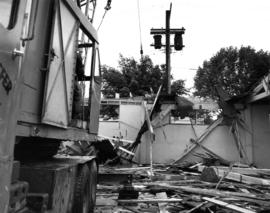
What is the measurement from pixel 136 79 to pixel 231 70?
1127 centimetres

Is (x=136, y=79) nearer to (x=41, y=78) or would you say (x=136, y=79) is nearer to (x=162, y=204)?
(x=162, y=204)

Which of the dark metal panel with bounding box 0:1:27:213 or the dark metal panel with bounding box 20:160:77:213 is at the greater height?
the dark metal panel with bounding box 0:1:27:213

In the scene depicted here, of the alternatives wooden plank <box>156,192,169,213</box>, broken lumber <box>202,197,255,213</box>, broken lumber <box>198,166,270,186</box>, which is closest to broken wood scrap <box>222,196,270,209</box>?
broken lumber <box>202,197,255,213</box>

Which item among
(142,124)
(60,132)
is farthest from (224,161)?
(60,132)

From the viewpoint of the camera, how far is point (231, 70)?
37.9 m

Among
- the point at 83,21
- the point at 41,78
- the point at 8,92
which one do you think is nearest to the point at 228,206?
the point at 83,21

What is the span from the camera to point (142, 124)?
19000 millimetres

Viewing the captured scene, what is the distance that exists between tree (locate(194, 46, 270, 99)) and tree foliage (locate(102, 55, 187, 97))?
3.28 m

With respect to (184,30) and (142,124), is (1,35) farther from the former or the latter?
(184,30)

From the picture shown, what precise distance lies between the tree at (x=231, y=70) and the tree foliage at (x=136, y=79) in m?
3.28

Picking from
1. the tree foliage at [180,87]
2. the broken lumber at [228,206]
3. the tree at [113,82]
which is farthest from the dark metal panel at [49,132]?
the tree foliage at [180,87]

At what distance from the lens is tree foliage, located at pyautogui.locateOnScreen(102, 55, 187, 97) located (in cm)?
3591

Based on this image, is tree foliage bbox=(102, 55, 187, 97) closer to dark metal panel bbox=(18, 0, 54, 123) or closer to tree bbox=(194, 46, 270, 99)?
tree bbox=(194, 46, 270, 99)

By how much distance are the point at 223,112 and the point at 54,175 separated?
15439 millimetres
